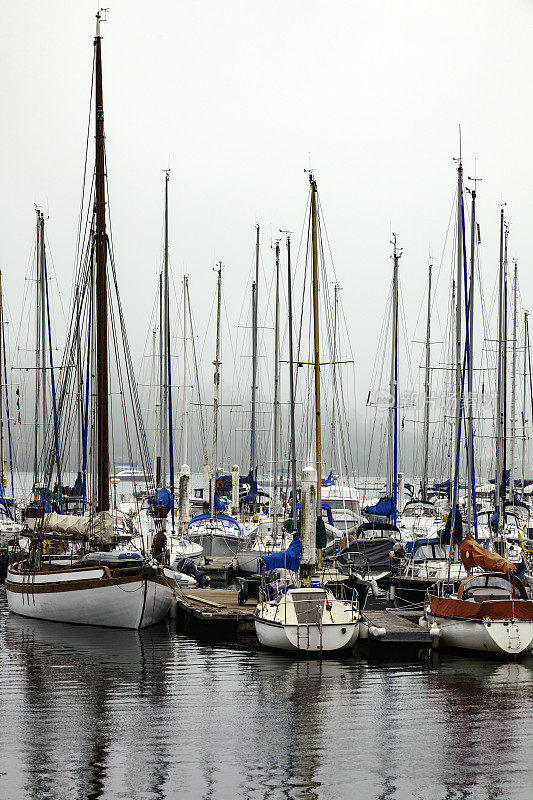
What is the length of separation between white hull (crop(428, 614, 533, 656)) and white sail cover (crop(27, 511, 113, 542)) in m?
11.6

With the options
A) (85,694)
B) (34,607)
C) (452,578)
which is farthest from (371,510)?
(85,694)

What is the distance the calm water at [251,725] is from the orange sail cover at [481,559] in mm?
3394

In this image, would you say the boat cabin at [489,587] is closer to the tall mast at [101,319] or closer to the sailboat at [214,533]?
the tall mast at [101,319]

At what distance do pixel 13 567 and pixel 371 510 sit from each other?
875 inches

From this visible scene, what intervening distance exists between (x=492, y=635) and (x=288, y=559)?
315 inches

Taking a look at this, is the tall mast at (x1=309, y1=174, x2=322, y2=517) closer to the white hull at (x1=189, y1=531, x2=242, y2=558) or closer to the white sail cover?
the white sail cover

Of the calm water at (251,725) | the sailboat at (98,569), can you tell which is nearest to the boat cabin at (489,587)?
the calm water at (251,725)

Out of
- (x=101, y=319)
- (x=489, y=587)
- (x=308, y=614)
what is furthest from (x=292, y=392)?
(x=308, y=614)

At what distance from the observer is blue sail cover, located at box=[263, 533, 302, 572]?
31859 mm

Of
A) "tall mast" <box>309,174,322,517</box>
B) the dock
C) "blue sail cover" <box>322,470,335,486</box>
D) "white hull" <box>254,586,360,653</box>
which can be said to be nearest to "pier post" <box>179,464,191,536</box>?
"tall mast" <box>309,174,322,517</box>

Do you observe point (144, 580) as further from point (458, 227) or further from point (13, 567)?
point (458, 227)

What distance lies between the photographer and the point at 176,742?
17.3m

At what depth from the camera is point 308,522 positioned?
28.2m

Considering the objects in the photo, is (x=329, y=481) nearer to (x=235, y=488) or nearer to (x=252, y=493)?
(x=235, y=488)
